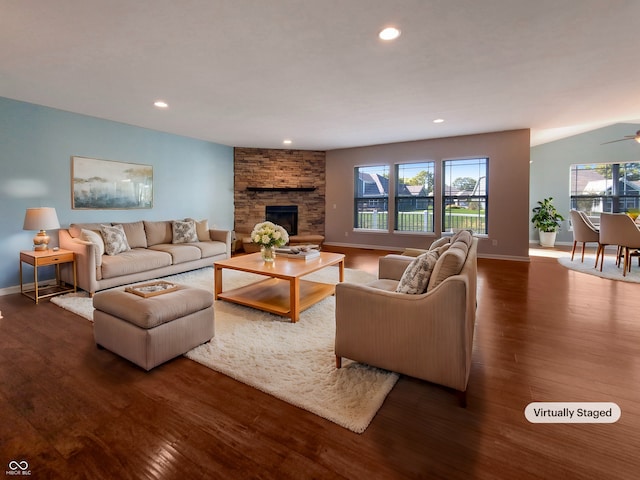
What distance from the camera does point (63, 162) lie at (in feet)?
14.9

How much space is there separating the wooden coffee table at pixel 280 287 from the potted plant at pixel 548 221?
22.2 ft

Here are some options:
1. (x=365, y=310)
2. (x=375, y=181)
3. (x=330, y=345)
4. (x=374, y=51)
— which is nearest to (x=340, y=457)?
(x=365, y=310)

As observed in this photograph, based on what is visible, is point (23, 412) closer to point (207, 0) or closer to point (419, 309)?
point (419, 309)

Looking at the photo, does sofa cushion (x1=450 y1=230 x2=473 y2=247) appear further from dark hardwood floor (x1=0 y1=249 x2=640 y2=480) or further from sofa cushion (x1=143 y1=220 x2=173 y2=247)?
sofa cushion (x1=143 y1=220 x2=173 y2=247)

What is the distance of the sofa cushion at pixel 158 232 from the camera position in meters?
5.22

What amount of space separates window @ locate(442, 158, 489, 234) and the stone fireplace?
10.1 ft

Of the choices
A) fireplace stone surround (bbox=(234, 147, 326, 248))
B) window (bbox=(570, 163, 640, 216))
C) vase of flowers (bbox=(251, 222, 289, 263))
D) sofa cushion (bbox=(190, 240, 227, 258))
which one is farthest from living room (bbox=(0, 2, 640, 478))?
vase of flowers (bbox=(251, 222, 289, 263))

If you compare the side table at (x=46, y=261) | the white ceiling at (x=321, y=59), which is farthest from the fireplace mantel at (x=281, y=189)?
the side table at (x=46, y=261)

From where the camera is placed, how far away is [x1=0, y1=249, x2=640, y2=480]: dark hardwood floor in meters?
1.39

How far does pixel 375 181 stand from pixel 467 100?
12.2 ft

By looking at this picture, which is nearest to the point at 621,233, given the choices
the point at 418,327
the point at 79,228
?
the point at 418,327

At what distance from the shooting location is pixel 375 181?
7.92 meters

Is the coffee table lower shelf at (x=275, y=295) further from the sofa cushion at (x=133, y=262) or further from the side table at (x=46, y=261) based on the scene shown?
the side table at (x=46, y=261)

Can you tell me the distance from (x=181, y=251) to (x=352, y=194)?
4.57 meters
